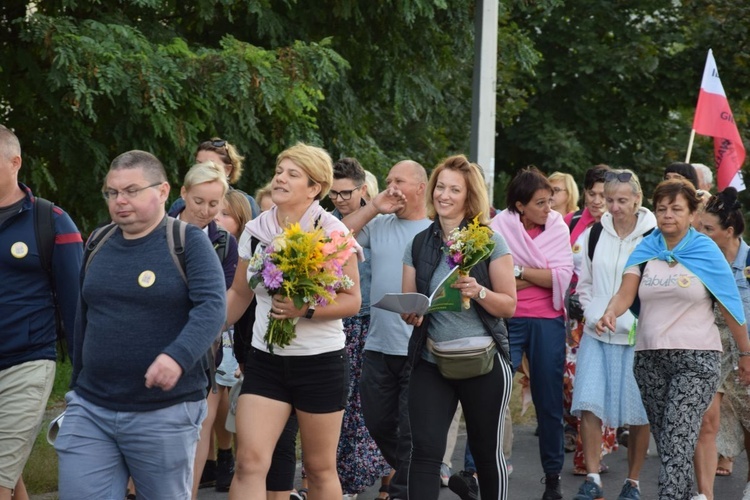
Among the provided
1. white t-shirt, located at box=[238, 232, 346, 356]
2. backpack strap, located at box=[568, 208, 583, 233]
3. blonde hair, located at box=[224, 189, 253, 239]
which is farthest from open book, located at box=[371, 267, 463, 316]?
backpack strap, located at box=[568, 208, 583, 233]

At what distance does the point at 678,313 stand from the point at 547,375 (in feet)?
4.54

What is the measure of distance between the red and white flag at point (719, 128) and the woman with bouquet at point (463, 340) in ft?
20.6

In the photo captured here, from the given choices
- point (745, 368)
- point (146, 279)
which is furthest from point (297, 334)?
point (745, 368)

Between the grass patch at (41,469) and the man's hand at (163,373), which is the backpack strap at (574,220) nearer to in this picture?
the grass patch at (41,469)

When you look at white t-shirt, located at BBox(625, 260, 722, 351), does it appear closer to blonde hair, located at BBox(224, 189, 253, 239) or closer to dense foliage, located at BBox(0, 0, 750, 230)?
blonde hair, located at BBox(224, 189, 253, 239)

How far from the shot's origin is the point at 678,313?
688 cm

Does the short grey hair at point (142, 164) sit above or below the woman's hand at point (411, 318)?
above

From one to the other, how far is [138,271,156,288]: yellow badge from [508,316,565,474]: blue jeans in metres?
3.84

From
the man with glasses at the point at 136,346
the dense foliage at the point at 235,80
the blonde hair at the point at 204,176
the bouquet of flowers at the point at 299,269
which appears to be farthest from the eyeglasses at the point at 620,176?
the man with glasses at the point at 136,346

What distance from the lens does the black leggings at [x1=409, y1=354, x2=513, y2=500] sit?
5988 mm

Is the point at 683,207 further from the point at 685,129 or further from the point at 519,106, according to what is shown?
the point at 685,129

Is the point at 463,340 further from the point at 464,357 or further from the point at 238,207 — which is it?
the point at 238,207

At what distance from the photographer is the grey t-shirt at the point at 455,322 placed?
605 centimetres

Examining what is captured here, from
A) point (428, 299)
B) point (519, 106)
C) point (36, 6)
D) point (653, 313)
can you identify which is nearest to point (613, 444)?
point (653, 313)
